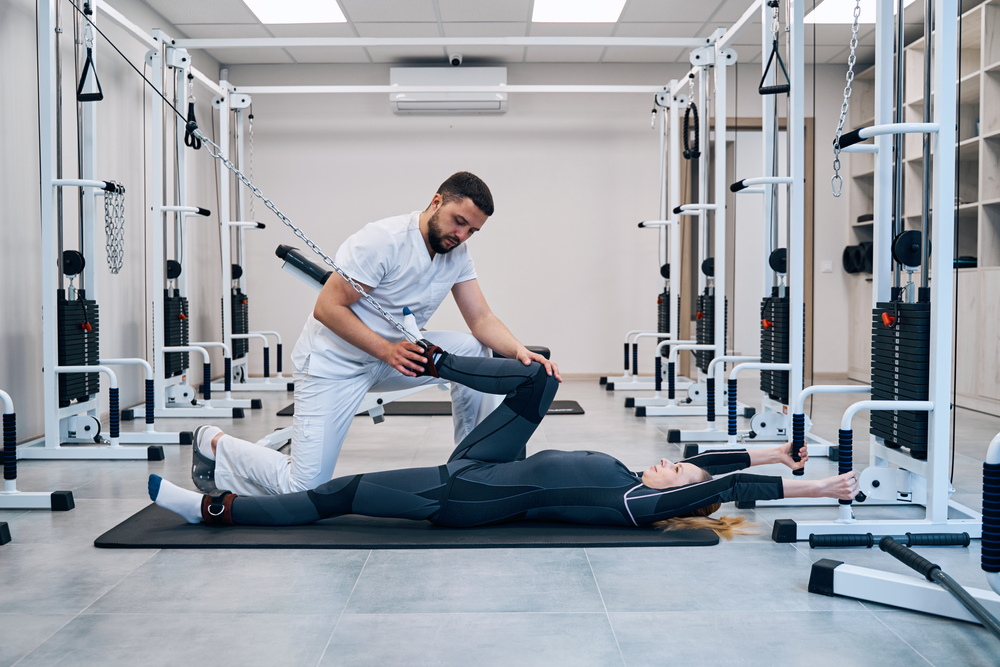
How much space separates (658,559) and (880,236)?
124cm

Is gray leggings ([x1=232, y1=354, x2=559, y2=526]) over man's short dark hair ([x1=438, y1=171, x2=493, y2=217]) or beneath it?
beneath

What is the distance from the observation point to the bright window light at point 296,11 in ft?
15.6

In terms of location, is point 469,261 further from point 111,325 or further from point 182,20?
point 182,20

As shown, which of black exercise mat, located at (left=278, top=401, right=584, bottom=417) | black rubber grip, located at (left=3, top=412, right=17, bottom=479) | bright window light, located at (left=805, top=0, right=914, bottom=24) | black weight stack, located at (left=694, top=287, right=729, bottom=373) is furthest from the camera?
bright window light, located at (left=805, top=0, right=914, bottom=24)

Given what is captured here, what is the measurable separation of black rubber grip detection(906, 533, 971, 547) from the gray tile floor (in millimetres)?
28

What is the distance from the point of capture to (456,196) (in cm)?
227

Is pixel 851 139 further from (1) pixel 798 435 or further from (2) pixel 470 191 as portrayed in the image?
(2) pixel 470 191

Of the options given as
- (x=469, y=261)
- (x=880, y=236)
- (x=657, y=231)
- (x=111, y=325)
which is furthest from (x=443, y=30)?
(x=880, y=236)

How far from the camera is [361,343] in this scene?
7.40ft

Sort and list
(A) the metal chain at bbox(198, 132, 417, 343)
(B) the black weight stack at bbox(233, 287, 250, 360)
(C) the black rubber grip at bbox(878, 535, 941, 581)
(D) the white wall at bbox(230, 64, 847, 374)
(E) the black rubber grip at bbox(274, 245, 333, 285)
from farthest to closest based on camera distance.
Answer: (D) the white wall at bbox(230, 64, 847, 374) → (B) the black weight stack at bbox(233, 287, 250, 360) → (E) the black rubber grip at bbox(274, 245, 333, 285) → (A) the metal chain at bbox(198, 132, 417, 343) → (C) the black rubber grip at bbox(878, 535, 941, 581)

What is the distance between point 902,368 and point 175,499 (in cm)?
207

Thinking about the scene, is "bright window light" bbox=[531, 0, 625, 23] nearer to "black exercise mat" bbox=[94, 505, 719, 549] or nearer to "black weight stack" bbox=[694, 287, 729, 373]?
"black weight stack" bbox=[694, 287, 729, 373]

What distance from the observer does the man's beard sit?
7.69 feet

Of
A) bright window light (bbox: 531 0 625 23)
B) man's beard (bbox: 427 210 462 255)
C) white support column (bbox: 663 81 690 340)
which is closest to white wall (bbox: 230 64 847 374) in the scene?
white support column (bbox: 663 81 690 340)
